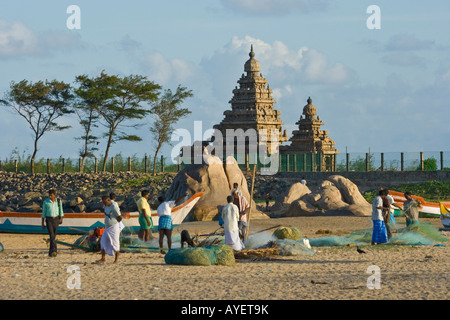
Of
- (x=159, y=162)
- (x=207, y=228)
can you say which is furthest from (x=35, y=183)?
(x=207, y=228)

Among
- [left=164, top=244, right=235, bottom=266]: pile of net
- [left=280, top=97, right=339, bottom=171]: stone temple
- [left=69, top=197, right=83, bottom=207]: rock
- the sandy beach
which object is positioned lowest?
the sandy beach

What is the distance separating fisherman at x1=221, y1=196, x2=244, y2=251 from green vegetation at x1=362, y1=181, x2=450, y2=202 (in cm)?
2314

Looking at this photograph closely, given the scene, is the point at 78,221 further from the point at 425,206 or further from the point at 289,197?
the point at 425,206

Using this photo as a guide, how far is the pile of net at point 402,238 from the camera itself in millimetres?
19719

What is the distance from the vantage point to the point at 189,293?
41.7 feet

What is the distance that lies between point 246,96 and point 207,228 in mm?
Answer: 34068

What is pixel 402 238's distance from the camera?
1969 centimetres

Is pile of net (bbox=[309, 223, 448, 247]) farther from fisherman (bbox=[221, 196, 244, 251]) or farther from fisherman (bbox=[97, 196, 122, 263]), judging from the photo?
fisherman (bbox=[97, 196, 122, 263])

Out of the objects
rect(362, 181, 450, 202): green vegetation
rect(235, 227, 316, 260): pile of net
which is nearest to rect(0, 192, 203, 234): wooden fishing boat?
rect(235, 227, 316, 260): pile of net

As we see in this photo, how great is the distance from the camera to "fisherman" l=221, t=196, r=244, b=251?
56.1 feet

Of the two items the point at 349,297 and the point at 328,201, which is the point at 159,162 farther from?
the point at 349,297

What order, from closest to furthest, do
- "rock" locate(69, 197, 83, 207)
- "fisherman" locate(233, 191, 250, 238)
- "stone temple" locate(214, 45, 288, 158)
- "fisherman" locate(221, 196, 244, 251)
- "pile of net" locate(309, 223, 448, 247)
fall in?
"fisherman" locate(221, 196, 244, 251) → "fisherman" locate(233, 191, 250, 238) → "pile of net" locate(309, 223, 448, 247) → "rock" locate(69, 197, 83, 207) → "stone temple" locate(214, 45, 288, 158)
